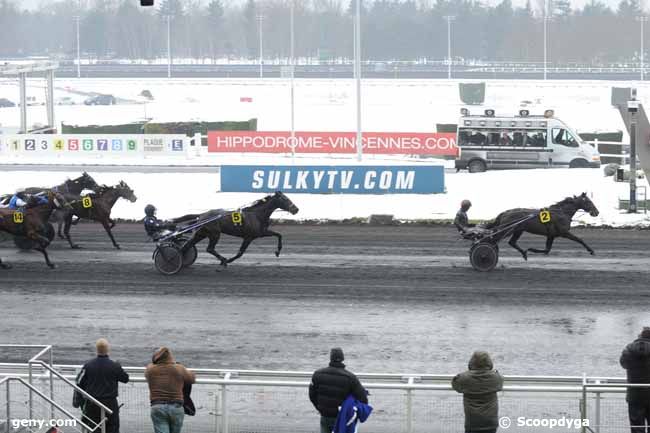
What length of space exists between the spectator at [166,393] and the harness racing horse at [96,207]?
1157 centimetres

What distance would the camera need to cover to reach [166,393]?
909 centimetres

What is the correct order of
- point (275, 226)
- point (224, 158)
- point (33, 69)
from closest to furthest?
point (275, 226), point (224, 158), point (33, 69)

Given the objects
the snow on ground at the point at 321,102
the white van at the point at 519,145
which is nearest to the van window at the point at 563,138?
the white van at the point at 519,145

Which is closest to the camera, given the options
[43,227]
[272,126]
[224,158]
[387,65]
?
[43,227]

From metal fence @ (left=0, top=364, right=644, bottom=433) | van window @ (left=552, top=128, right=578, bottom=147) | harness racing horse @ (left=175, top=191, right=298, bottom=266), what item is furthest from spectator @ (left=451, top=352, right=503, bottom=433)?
van window @ (left=552, top=128, right=578, bottom=147)

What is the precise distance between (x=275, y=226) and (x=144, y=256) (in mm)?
4184

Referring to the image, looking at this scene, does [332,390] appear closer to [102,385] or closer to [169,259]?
[102,385]

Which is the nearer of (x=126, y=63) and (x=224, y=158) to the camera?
(x=224, y=158)

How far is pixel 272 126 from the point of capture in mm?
52125

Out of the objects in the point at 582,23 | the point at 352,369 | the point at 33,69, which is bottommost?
the point at 352,369

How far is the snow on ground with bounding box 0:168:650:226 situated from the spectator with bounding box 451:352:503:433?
49.5 feet

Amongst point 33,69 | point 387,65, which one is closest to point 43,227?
point 33,69

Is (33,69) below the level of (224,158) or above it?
above

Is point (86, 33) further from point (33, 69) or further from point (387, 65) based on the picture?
point (33, 69)
